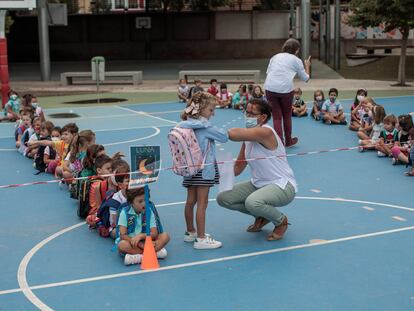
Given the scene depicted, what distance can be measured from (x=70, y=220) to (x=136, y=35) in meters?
37.7

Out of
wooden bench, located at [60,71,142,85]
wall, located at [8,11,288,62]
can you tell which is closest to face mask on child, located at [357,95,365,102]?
wooden bench, located at [60,71,142,85]

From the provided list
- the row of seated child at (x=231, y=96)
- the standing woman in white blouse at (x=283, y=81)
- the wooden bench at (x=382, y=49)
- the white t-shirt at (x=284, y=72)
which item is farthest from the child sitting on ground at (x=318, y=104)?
the wooden bench at (x=382, y=49)

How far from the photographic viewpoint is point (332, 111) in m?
16.2

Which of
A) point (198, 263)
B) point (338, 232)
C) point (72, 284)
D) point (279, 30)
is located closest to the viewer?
point (72, 284)

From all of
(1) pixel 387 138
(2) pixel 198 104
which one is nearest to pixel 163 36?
(1) pixel 387 138

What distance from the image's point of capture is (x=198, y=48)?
1741 inches

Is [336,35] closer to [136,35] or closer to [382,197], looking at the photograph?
[136,35]

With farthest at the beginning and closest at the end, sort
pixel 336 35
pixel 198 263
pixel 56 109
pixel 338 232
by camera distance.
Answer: pixel 336 35, pixel 56 109, pixel 338 232, pixel 198 263

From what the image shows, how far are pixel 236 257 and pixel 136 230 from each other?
1072mm

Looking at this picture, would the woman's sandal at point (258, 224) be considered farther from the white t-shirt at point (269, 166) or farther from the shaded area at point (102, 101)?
the shaded area at point (102, 101)

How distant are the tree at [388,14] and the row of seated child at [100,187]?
50.0 feet

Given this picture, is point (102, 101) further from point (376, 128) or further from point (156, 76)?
point (376, 128)

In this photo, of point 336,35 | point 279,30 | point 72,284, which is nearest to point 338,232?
point 72,284

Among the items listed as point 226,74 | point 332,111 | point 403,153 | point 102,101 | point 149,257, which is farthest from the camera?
point 226,74
